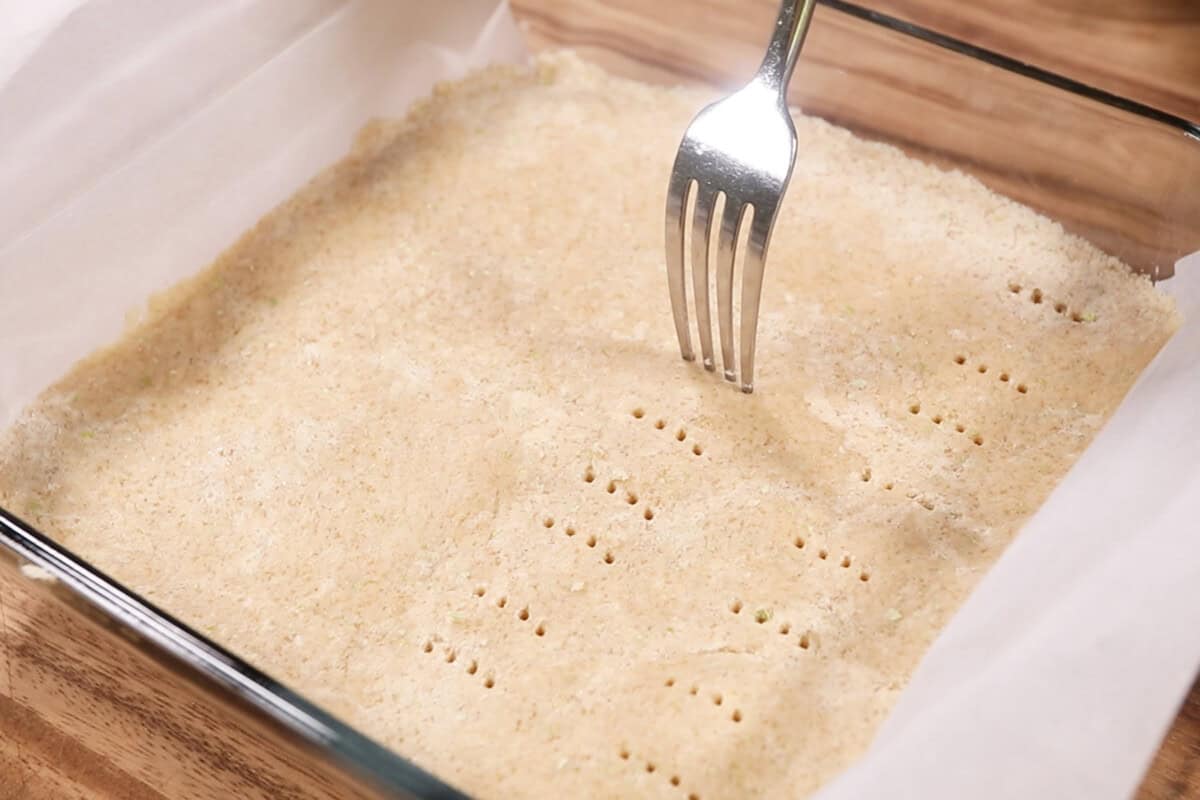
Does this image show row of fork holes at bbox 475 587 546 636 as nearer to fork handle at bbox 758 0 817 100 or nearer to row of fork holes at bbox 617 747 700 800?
row of fork holes at bbox 617 747 700 800

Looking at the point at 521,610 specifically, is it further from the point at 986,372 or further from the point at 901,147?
the point at 901,147

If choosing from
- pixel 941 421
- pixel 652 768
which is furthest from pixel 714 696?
pixel 941 421

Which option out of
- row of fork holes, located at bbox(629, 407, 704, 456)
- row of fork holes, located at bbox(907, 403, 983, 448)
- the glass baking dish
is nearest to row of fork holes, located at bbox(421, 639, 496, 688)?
the glass baking dish

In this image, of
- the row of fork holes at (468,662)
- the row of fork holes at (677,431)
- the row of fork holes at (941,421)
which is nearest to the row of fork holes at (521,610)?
the row of fork holes at (468,662)

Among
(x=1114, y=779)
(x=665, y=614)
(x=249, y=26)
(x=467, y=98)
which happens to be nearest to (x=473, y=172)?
(x=467, y=98)

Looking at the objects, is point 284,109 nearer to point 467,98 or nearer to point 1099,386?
point 467,98

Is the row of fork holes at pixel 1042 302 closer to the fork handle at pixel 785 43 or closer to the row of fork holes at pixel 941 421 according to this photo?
the row of fork holes at pixel 941 421

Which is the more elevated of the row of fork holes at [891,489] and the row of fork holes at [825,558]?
the row of fork holes at [891,489]
